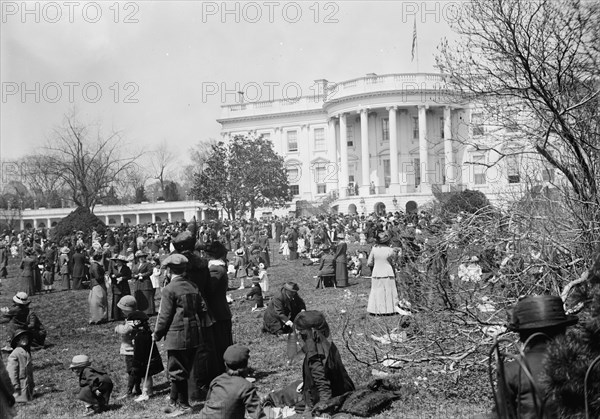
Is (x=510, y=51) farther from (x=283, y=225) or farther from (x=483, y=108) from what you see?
(x=283, y=225)

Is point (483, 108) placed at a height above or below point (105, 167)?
below

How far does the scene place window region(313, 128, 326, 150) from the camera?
6312 centimetres

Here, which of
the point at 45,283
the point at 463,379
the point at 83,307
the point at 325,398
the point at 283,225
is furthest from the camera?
the point at 283,225

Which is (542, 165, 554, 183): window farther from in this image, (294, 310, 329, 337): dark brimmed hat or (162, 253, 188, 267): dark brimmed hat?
(162, 253, 188, 267): dark brimmed hat

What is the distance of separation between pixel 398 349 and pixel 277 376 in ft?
5.08

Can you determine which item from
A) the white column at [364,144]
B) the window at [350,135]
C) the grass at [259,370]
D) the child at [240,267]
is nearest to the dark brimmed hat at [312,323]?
the grass at [259,370]

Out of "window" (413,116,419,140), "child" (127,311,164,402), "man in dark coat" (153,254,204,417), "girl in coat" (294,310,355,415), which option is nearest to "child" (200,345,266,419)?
"girl in coat" (294,310,355,415)

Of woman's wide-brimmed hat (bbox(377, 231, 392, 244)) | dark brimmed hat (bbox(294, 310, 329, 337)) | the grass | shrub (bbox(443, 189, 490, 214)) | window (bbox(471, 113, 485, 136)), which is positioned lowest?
the grass

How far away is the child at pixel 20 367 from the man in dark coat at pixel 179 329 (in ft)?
6.68

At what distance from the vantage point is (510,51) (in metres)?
8.42

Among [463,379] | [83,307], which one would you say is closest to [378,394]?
[463,379]

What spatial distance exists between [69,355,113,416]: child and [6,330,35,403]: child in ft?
3.16

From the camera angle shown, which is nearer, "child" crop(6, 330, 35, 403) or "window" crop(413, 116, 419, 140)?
"child" crop(6, 330, 35, 403)

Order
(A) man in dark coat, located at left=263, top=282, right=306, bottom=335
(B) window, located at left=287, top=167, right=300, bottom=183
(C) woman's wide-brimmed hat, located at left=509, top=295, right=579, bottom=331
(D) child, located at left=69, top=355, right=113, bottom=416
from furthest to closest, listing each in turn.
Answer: (B) window, located at left=287, top=167, right=300, bottom=183
(A) man in dark coat, located at left=263, top=282, right=306, bottom=335
(D) child, located at left=69, top=355, right=113, bottom=416
(C) woman's wide-brimmed hat, located at left=509, top=295, right=579, bottom=331
